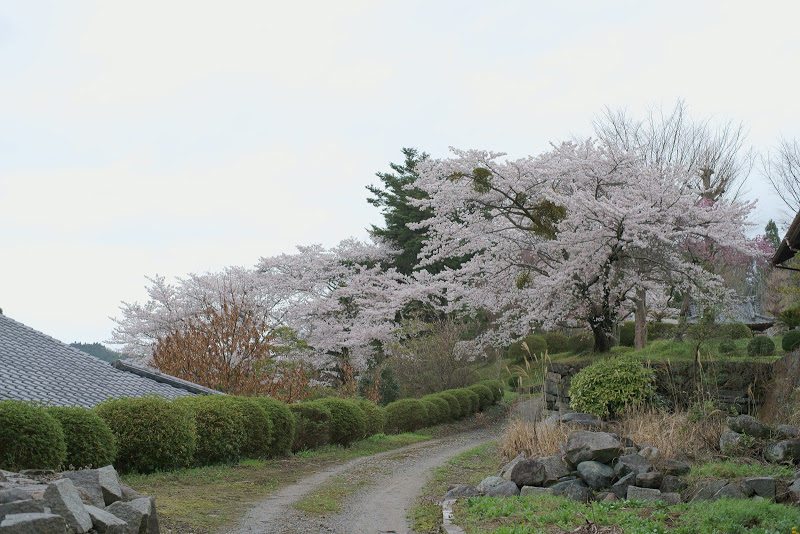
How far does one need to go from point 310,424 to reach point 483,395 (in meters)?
9.66

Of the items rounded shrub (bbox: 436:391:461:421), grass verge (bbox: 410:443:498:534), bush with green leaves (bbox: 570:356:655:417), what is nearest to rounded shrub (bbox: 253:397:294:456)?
grass verge (bbox: 410:443:498:534)

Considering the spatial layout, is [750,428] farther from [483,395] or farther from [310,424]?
[483,395]

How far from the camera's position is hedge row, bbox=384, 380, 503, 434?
52.8 ft

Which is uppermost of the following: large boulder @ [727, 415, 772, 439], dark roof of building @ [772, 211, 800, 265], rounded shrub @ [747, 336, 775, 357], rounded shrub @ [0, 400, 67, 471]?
dark roof of building @ [772, 211, 800, 265]

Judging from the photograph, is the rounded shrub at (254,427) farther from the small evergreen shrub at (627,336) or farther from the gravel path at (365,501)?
the small evergreen shrub at (627,336)

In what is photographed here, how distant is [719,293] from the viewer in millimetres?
17469

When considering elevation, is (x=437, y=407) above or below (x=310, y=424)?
below

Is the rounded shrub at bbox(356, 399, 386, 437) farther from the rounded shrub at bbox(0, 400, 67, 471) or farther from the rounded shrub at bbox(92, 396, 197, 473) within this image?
the rounded shrub at bbox(0, 400, 67, 471)

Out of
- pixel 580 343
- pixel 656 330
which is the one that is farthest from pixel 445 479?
pixel 580 343

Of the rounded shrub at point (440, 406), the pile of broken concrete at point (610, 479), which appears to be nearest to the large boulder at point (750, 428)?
the pile of broken concrete at point (610, 479)

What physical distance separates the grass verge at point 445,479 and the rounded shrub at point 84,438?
12.1 feet

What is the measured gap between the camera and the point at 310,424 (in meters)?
11.9

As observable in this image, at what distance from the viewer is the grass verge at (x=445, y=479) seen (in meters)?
6.70

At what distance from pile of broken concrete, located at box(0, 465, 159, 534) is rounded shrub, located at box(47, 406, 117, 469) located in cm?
164
